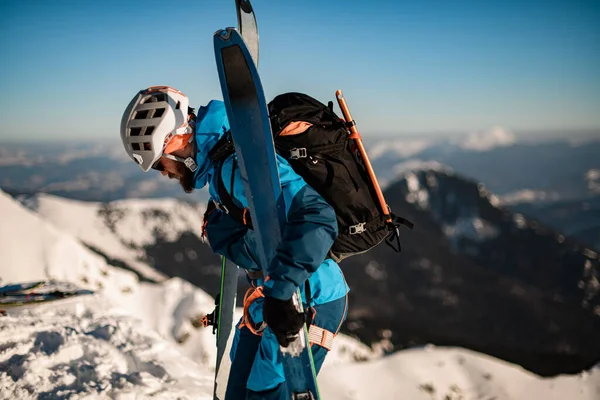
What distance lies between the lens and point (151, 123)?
10.6 ft

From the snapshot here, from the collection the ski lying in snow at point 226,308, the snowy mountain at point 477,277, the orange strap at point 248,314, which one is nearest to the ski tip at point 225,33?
the orange strap at point 248,314

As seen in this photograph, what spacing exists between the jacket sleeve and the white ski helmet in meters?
1.41

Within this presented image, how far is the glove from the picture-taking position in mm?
2682

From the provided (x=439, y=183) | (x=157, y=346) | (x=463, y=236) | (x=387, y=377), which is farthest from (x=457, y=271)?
(x=157, y=346)

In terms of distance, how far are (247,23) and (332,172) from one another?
217cm

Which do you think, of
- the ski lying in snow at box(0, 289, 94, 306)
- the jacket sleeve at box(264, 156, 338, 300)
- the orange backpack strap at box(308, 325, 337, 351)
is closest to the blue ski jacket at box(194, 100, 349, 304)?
the jacket sleeve at box(264, 156, 338, 300)

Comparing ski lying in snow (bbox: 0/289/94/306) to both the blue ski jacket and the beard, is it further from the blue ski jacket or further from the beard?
the blue ski jacket

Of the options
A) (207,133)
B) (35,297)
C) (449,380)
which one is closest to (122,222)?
(35,297)

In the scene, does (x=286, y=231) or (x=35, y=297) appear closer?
(x=286, y=231)

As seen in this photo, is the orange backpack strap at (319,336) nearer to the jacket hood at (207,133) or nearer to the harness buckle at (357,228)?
the harness buckle at (357,228)

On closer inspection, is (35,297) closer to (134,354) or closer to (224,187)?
(134,354)

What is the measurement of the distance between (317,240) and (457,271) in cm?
9723

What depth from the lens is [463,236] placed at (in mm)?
100250

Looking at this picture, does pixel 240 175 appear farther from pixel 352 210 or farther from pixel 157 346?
pixel 157 346
